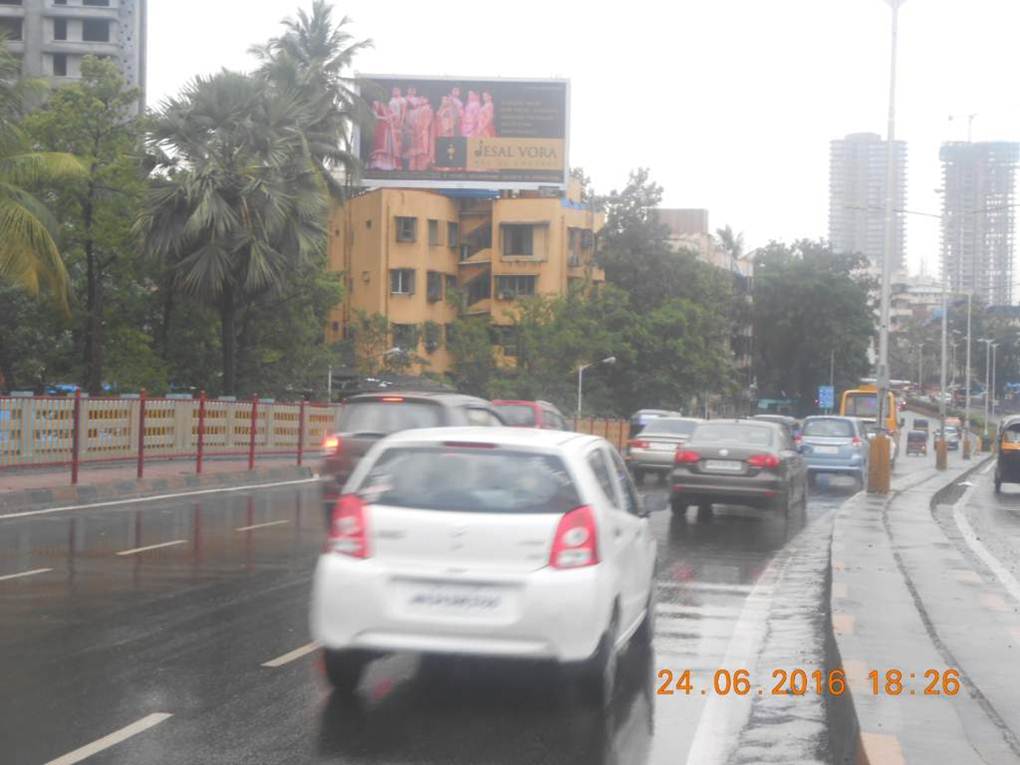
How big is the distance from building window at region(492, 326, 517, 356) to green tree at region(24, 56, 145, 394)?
24951 millimetres

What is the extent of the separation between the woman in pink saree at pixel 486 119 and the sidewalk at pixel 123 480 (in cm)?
3323

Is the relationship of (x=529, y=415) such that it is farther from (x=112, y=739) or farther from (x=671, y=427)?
(x=112, y=739)

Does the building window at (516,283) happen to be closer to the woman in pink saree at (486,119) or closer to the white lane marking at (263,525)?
the woman in pink saree at (486,119)

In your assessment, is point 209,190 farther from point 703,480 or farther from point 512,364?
point 512,364

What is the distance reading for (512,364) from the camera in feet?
202

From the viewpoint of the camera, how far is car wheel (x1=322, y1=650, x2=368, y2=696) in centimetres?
710

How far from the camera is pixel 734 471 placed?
A: 18734 mm

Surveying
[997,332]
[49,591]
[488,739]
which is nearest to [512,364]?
[49,591]

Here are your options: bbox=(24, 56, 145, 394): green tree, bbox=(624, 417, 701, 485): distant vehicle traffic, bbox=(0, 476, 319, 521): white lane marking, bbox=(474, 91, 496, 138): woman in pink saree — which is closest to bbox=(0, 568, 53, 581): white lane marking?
bbox=(0, 476, 319, 521): white lane marking

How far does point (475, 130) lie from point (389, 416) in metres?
46.2

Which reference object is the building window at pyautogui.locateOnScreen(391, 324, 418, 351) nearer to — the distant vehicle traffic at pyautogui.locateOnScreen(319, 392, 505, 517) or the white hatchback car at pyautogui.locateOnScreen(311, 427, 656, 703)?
the distant vehicle traffic at pyautogui.locateOnScreen(319, 392, 505, 517)

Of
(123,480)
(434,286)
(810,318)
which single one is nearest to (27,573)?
(123,480)

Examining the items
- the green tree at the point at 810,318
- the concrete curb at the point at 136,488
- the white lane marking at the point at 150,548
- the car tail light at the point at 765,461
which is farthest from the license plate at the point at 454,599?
the green tree at the point at 810,318

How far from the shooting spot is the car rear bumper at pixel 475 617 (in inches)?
265
